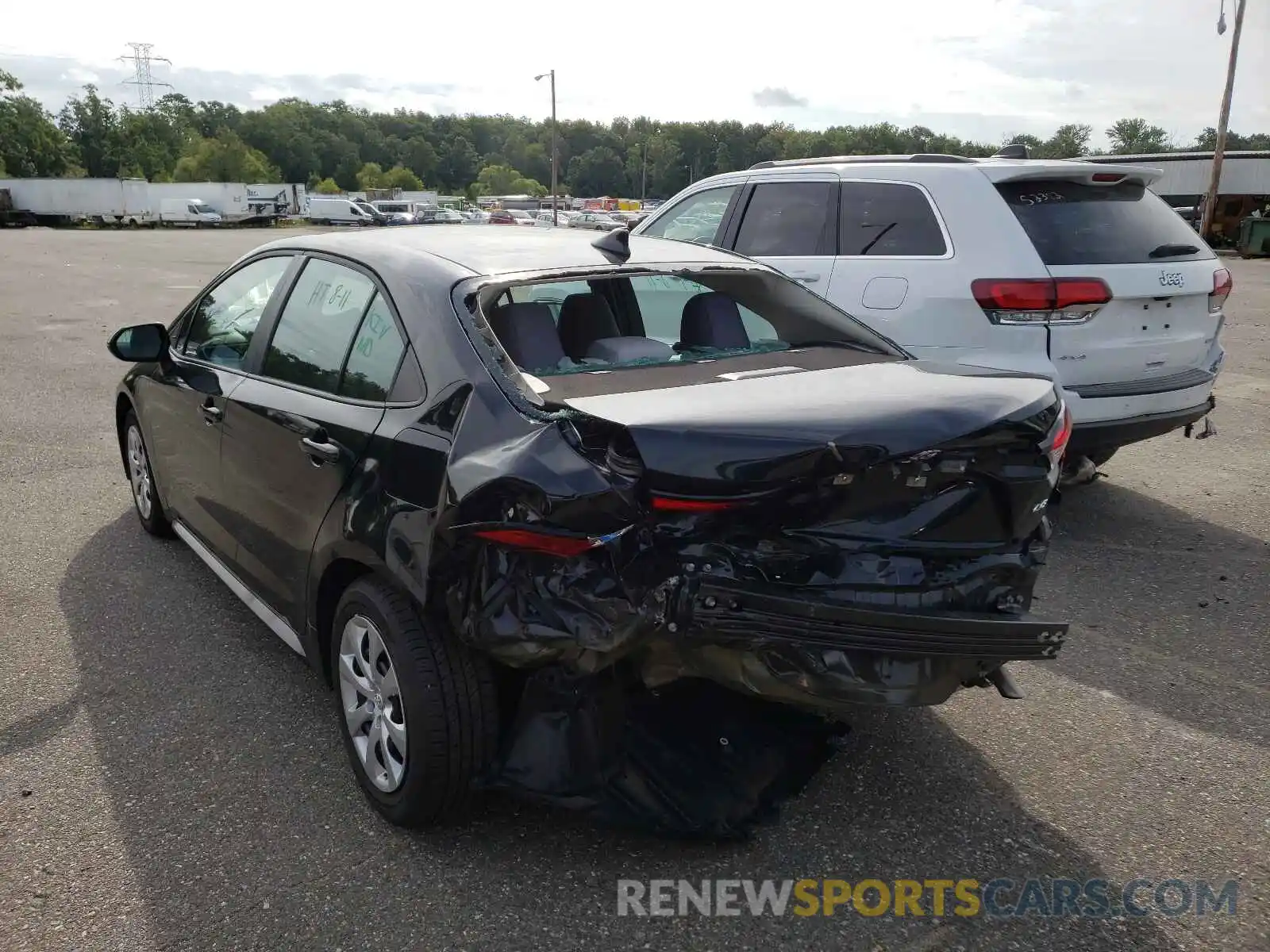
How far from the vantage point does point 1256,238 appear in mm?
29609

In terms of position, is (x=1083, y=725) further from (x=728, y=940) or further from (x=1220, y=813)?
(x=728, y=940)

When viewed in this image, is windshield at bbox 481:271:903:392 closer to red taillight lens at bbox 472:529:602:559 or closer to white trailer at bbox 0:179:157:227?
red taillight lens at bbox 472:529:602:559

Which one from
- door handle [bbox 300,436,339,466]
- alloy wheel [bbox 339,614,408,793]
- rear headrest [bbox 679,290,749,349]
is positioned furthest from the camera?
rear headrest [bbox 679,290,749,349]

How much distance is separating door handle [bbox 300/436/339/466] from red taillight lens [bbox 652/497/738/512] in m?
1.14

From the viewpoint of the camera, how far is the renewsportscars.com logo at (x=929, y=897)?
256 cm

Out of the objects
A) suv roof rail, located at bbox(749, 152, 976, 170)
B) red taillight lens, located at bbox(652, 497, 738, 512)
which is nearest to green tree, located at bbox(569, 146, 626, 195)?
suv roof rail, located at bbox(749, 152, 976, 170)

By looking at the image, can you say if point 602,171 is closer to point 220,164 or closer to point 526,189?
point 526,189

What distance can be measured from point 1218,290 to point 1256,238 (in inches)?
1150

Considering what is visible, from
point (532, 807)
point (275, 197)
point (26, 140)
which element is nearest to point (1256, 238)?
point (532, 807)

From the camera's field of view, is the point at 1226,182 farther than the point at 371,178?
No

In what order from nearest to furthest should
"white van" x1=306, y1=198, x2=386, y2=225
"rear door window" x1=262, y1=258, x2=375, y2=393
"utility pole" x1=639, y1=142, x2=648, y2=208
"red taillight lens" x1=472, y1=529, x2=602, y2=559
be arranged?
1. "red taillight lens" x1=472, y1=529, x2=602, y2=559
2. "rear door window" x1=262, y1=258, x2=375, y2=393
3. "white van" x1=306, y1=198, x2=386, y2=225
4. "utility pole" x1=639, y1=142, x2=648, y2=208

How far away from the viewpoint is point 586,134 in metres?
142

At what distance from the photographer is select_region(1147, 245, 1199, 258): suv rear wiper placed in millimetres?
5238

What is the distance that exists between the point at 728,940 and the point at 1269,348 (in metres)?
12.4
